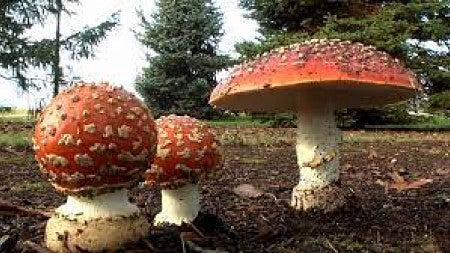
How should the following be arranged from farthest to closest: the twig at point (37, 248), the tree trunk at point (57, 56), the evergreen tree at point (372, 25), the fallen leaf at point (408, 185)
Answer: the tree trunk at point (57, 56) < the evergreen tree at point (372, 25) < the fallen leaf at point (408, 185) < the twig at point (37, 248)

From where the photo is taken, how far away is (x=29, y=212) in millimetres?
2867

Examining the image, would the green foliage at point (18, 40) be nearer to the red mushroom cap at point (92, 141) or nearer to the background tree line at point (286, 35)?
the background tree line at point (286, 35)

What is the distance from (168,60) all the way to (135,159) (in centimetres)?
1610

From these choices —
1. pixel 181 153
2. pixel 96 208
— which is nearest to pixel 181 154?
pixel 181 153

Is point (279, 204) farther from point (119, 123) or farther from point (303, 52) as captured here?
point (119, 123)

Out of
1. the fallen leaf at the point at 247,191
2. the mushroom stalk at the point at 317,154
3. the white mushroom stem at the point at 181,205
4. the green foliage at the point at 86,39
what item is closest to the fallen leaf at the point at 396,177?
the fallen leaf at the point at 247,191

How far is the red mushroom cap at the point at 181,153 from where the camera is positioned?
264cm

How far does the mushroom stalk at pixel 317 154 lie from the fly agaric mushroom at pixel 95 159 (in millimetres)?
996

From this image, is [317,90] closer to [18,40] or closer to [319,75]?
[319,75]

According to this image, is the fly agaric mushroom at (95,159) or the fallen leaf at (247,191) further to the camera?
the fallen leaf at (247,191)

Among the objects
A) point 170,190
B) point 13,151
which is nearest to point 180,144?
point 170,190

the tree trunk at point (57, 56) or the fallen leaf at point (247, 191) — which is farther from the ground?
the tree trunk at point (57, 56)

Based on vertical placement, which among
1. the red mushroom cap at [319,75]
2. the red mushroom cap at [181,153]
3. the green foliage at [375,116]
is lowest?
the green foliage at [375,116]

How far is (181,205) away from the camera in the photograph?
2.92m
